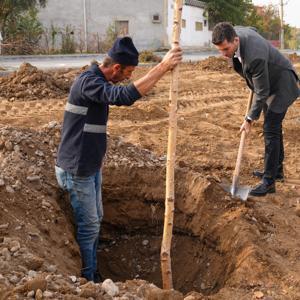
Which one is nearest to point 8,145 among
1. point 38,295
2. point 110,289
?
point 110,289

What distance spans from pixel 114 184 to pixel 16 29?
2377 cm

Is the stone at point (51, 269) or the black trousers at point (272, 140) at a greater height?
the black trousers at point (272, 140)

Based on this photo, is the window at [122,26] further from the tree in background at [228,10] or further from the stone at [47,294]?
the stone at [47,294]

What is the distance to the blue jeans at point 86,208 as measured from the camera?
400 centimetres

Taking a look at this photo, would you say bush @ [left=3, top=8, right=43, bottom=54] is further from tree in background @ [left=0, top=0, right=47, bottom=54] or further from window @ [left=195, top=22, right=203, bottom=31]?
window @ [left=195, top=22, right=203, bottom=31]

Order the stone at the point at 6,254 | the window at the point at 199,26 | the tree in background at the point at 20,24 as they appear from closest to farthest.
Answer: the stone at the point at 6,254 → the tree in background at the point at 20,24 → the window at the point at 199,26

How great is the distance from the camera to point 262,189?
19.3 feet

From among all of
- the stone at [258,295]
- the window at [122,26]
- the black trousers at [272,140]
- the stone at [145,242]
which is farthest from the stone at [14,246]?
the window at [122,26]

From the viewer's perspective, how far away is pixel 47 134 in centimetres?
571

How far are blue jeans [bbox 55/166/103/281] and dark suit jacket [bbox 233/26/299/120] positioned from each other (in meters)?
2.06

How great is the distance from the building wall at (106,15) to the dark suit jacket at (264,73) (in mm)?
27435

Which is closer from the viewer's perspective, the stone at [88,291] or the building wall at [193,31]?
the stone at [88,291]

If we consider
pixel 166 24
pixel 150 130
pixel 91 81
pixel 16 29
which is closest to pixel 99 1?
pixel 166 24

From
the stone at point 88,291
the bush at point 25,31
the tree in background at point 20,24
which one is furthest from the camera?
the bush at point 25,31
